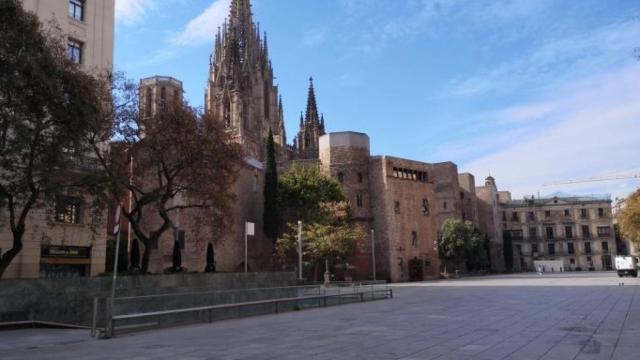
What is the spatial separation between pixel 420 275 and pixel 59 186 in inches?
1861

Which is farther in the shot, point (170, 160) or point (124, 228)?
point (124, 228)

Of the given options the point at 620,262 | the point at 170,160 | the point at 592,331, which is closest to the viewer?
the point at 592,331

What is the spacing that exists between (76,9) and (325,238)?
1037 inches

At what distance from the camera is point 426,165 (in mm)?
67062

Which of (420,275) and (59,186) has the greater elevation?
(59,186)

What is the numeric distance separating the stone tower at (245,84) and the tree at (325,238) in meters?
36.4

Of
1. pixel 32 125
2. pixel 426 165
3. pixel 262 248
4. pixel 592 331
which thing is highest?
pixel 426 165

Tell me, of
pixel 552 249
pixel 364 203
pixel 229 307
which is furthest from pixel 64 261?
pixel 552 249

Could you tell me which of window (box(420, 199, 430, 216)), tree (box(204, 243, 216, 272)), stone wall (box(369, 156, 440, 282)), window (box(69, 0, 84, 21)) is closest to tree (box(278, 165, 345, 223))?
stone wall (box(369, 156, 440, 282))

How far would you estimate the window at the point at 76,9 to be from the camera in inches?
1212

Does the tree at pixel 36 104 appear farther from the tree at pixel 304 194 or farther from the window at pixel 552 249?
the window at pixel 552 249

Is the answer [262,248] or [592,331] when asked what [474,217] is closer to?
[262,248]

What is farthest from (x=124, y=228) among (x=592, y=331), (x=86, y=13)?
(x=592, y=331)

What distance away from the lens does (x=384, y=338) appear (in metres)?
11.8
